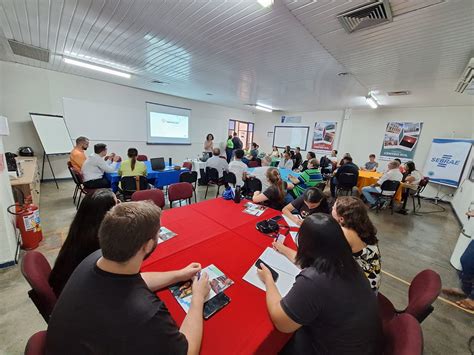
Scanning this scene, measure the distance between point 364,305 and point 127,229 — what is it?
1052 millimetres

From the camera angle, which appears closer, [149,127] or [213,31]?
[213,31]

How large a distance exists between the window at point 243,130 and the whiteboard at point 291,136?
4.79 ft

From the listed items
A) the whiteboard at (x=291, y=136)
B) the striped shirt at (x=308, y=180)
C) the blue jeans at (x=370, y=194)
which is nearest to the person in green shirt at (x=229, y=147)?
the whiteboard at (x=291, y=136)

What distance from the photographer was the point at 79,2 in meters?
2.15

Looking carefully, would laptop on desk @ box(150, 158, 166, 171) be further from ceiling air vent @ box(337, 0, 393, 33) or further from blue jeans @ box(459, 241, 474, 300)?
blue jeans @ box(459, 241, 474, 300)

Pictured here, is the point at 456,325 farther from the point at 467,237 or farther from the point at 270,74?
the point at 270,74

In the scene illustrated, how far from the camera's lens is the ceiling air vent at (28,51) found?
333cm

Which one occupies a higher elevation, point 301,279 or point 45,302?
point 301,279

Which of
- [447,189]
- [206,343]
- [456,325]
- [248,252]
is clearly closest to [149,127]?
[248,252]

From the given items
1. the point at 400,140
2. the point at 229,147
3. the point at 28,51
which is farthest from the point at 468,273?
the point at 28,51

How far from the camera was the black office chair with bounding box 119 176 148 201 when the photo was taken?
3330mm

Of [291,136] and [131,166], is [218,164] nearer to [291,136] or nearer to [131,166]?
[131,166]

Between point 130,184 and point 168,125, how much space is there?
4673mm

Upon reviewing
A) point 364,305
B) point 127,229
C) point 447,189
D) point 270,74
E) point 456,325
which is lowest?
point 456,325
